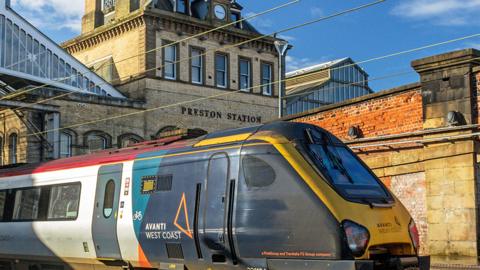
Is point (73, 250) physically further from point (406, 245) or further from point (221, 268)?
point (406, 245)

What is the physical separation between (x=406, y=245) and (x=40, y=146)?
26787 mm

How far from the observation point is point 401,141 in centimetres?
1558

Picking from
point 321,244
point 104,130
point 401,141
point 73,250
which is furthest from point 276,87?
point 321,244

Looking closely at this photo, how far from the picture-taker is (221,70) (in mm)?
42562

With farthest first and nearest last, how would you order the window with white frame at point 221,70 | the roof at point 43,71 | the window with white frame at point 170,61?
the window with white frame at point 221,70
the window with white frame at point 170,61
the roof at point 43,71

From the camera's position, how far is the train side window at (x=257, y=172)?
8961 mm

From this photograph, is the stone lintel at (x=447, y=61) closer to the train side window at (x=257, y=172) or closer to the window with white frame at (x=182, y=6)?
the train side window at (x=257, y=172)

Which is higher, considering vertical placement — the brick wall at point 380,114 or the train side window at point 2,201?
the brick wall at point 380,114

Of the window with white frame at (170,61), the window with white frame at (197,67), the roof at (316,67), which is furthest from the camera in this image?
the roof at (316,67)

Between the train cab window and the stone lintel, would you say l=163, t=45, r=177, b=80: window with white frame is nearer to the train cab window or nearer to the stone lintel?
the stone lintel

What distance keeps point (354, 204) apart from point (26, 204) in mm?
7583

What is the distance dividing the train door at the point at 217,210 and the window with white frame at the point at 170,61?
3082 centimetres

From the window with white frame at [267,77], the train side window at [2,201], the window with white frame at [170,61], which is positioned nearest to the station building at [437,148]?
the train side window at [2,201]

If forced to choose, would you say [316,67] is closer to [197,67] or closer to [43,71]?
[197,67]
